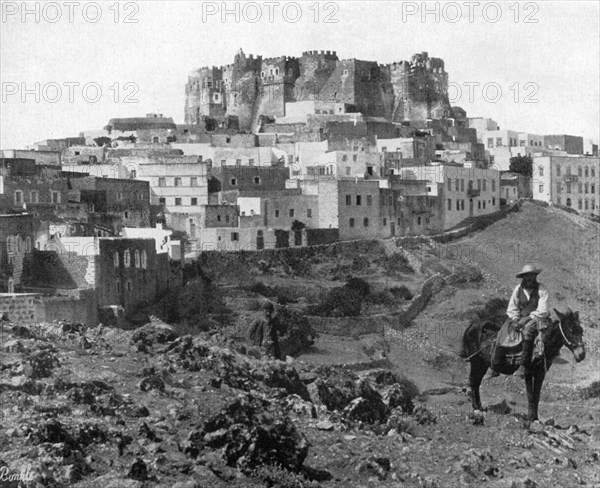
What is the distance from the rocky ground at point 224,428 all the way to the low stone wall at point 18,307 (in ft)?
8.36

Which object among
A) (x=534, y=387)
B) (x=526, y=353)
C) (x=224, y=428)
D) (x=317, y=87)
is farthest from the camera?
(x=317, y=87)

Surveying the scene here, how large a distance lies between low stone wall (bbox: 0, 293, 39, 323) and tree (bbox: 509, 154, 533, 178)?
3370 cm

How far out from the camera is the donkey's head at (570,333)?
16641 millimetres

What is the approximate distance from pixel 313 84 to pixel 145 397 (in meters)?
43.9

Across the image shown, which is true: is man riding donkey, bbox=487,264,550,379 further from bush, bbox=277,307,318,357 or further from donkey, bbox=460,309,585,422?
bush, bbox=277,307,318,357

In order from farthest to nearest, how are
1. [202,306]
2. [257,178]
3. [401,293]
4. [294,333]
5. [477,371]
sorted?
1. [257,178]
2. [401,293]
3. [202,306]
4. [294,333]
5. [477,371]

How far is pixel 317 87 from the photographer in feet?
196

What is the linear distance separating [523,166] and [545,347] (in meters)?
40.1

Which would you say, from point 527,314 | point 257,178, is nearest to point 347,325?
point 257,178

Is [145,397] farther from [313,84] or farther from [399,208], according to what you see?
[313,84]

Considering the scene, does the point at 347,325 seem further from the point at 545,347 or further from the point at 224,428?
the point at 224,428

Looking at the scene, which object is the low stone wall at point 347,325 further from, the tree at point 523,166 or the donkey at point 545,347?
the tree at point 523,166

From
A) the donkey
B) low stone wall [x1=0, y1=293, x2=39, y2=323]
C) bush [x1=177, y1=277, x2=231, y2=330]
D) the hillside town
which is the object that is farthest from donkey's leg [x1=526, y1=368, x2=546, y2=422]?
bush [x1=177, y1=277, x2=231, y2=330]

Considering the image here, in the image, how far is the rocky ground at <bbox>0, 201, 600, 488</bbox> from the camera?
14414 mm
